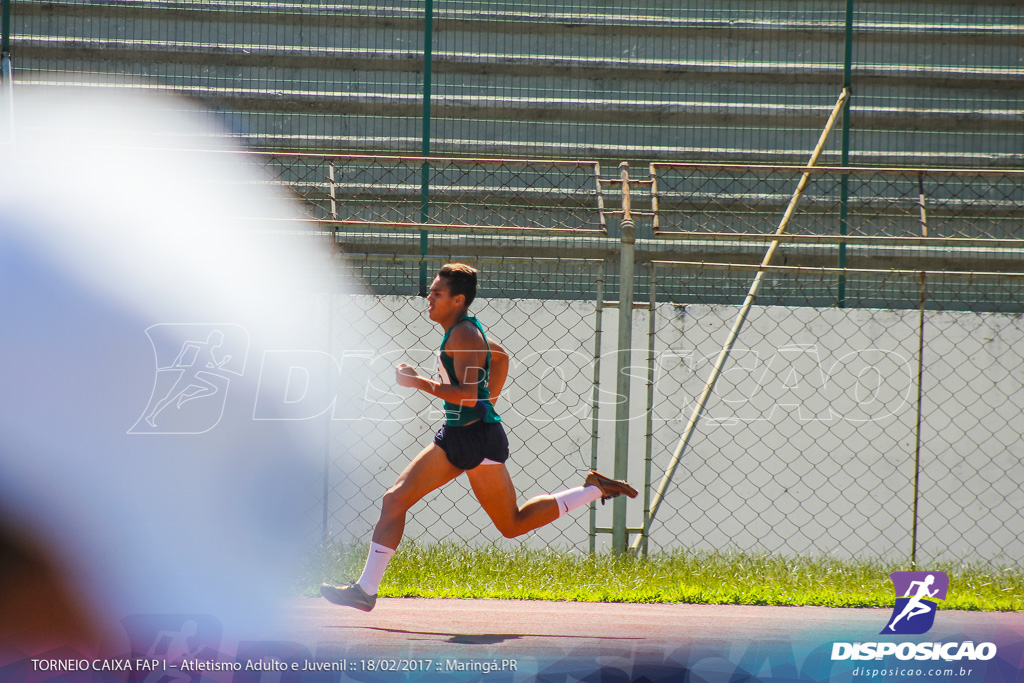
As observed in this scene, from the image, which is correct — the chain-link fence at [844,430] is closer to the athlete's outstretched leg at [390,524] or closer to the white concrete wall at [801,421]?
the white concrete wall at [801,421]

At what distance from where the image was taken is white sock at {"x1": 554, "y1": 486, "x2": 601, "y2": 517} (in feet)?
12.6

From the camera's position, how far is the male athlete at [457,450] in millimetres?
3467

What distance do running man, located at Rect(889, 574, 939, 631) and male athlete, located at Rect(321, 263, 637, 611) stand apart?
173 cm

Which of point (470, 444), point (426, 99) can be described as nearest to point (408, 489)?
point (470, 444)

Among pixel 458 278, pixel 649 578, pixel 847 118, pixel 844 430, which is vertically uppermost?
pixel 847 118

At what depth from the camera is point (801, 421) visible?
539 centimetres

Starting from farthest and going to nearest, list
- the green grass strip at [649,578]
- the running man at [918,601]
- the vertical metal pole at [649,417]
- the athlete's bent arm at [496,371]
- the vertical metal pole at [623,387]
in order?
1. the vertical metal pole at [649,417]
2. the vertical metal pole at [623,387]
3. the green grass strip at [649,578]
4. the running man at [918,601]
5. the athlete's bent arm at [496,371]

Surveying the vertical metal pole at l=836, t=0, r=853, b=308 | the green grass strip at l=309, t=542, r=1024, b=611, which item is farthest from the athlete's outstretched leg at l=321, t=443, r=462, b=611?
the vertical metal pole at l=836, t=0, r=853, b=308

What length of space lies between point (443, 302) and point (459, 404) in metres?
0.43

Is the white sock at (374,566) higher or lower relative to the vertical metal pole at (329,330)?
lower

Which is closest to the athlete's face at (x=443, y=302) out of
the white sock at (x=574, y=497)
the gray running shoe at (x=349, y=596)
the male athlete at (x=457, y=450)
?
the male athlete at (x=457, y=450)

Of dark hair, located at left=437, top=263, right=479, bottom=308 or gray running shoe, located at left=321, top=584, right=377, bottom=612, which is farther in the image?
dark hair, located at left=437, top=263, right=479, bottom=308

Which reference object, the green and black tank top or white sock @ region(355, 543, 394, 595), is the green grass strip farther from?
the green and black tank top

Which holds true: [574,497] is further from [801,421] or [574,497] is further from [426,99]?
[426,99]
